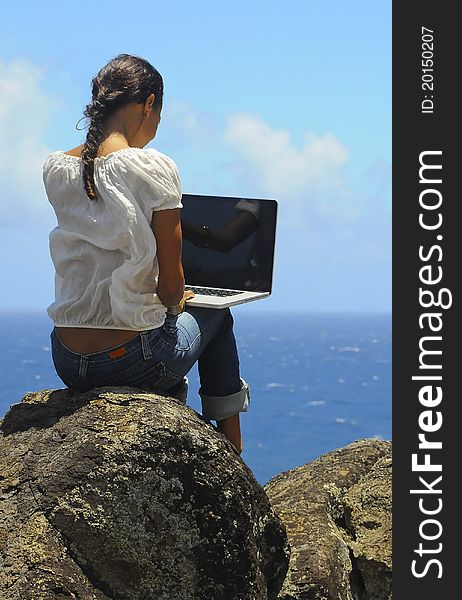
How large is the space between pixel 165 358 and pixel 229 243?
41.3 inches

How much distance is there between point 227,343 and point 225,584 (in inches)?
54.9

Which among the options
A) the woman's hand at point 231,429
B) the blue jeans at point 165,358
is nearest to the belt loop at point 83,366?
the blue jeans at point 165,358

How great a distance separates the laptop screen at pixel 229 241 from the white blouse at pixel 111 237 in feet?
2.87

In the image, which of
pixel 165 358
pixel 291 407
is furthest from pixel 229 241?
pixel 291 407

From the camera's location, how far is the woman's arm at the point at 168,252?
4918mm

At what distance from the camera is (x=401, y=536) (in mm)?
6145

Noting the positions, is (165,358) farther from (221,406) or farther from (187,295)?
(221,406)

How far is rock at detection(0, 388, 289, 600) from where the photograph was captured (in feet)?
15.4

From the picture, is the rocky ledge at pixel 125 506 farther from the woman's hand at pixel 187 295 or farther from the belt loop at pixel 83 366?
the woman's hand at pixel 187 295

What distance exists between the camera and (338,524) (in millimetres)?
7246

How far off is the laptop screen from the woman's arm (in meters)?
0.80

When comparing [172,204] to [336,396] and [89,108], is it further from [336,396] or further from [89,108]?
[336,396]

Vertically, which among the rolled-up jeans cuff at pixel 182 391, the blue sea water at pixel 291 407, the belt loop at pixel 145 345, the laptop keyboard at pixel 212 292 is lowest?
the blue sea water at pixel 291 407

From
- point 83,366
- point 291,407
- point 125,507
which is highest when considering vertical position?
point 83,366
